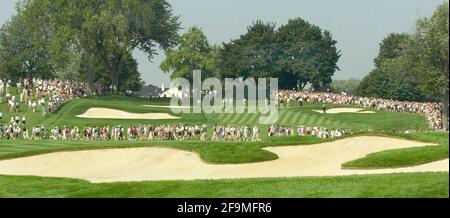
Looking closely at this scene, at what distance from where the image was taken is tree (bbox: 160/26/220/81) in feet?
405

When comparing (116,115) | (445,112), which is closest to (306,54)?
(445,112)

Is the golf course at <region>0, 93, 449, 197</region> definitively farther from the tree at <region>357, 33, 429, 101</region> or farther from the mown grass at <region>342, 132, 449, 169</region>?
the tree at <region>357, 33, 429, 101</region>

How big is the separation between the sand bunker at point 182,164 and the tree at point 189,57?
80079 millimetres

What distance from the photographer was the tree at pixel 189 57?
123562 millimetres

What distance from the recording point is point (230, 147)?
4147 cm

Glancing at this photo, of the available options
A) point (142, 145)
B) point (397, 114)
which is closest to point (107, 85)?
point (397, 114)

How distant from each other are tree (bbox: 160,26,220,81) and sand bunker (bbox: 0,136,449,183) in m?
80.1

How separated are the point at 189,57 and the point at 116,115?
43522mm

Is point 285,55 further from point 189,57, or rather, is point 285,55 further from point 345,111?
point 345,111

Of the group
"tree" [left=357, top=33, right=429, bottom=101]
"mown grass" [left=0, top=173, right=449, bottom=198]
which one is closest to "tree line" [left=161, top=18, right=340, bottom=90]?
"tree" [left=357, top=33, right=429, bottom=101]

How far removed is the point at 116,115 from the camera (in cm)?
8119

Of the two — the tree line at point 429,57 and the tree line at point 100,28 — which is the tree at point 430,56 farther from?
the tree line at point 100,28

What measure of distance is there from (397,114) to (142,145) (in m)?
50.0
